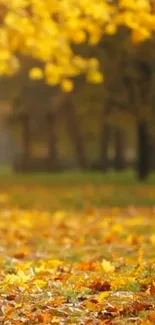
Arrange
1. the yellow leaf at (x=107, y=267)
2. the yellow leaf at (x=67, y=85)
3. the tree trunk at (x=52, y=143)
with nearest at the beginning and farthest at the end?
the yellow leaf at (x=107, y=267) → the yellow leaf at (x=67, y=85) → the tree trunk at (x=52, y=143)

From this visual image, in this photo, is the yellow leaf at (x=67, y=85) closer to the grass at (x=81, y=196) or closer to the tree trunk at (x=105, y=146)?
the grass at (x=81, y=196)

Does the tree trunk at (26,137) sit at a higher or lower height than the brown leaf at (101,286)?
lower

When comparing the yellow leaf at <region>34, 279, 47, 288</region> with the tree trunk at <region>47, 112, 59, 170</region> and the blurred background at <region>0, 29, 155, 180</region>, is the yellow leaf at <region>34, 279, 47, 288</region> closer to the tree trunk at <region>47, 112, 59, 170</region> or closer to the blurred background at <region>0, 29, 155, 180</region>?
the blurred background at <region>0, 29, 155, 180</region>

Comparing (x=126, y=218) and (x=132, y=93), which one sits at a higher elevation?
(x=132, y=93)

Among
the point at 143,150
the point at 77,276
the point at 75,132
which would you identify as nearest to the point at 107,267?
the point at 77,276

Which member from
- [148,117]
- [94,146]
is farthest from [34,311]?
[94,146]

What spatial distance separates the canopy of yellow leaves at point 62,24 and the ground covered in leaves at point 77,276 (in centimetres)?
312

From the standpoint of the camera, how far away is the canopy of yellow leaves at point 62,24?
13.5m

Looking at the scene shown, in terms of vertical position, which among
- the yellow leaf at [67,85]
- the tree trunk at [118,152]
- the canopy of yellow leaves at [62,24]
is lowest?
the tree trunk at [118,152]

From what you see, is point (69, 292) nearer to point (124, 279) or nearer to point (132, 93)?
point (124, 279)

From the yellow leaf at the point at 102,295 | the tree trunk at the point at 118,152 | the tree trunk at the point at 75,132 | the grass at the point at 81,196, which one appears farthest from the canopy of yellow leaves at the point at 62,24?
the tree trunk at the point at 118,152

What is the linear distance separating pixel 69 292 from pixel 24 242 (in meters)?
5.84

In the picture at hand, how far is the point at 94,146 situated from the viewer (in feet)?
210

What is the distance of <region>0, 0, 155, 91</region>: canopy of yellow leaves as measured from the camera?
13.5 metres
